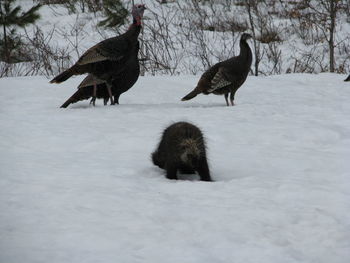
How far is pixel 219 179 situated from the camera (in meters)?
4.96

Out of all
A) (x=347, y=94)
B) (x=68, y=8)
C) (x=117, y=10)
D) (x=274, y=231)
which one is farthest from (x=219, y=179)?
(x=68, y=8)

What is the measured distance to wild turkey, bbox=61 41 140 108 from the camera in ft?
26.1

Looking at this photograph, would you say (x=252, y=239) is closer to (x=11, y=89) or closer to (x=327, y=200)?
(x=327, y=200)

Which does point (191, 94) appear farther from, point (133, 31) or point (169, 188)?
point (169, 188)

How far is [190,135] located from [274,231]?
153 cm

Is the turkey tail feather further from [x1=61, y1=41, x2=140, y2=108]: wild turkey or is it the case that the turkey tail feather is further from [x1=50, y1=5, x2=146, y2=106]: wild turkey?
[x1=50, y1=5, x2=146, y2=106]: wild turkey

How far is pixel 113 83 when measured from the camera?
8.12m

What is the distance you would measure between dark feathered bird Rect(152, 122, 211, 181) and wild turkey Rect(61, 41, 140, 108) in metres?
3.05

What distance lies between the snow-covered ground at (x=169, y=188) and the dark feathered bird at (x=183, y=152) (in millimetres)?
142

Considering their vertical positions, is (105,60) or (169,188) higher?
(105,60)

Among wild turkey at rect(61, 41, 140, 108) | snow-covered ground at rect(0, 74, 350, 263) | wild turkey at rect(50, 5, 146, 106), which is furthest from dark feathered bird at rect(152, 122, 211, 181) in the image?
wild turkey at rect(61, 41, 140, 108)

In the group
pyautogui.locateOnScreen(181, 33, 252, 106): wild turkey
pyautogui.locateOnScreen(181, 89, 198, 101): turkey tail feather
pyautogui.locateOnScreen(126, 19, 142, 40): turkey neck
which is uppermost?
pyautogui.locateOnScreen(126, 19, 142, 40): turkey neck

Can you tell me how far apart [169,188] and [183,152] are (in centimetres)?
49

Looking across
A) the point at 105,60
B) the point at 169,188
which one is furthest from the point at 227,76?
the point at 169,188
